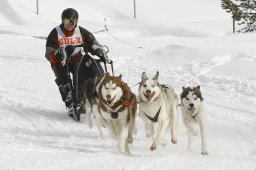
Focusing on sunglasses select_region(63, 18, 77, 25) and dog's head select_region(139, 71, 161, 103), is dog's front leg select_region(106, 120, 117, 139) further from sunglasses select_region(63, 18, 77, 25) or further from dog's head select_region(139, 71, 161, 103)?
sunglasses select_region(63, 18, 77, 25)

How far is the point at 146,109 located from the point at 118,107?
44cm

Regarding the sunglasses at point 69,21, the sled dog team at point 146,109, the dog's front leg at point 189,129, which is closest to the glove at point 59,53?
the sunglasses at point 69,21

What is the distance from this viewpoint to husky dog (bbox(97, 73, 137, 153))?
5.42m

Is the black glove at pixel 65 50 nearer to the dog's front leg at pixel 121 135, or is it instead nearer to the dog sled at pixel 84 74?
the dog sled at pixel 84 74

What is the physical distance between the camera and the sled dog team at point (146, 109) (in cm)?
549

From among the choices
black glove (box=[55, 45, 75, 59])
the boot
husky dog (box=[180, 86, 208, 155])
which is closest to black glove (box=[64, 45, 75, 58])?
black glove (box=[55, 45, 75, 59])

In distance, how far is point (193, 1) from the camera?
3825 cm

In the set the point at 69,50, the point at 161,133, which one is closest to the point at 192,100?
the point at 161,133

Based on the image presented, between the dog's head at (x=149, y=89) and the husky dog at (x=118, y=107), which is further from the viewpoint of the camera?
the dog's head at (x=149, y=89)

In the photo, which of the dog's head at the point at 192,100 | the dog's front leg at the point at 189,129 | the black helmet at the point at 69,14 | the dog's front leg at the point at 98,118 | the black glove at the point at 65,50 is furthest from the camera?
the black glove at the point at 65,50

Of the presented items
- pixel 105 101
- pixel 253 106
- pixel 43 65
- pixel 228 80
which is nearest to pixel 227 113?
pixel 253 106

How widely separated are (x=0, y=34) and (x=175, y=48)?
7492 millimetres

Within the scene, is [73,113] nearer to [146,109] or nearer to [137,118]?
[137,118]

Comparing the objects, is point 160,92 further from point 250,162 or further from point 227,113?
point 227,113
